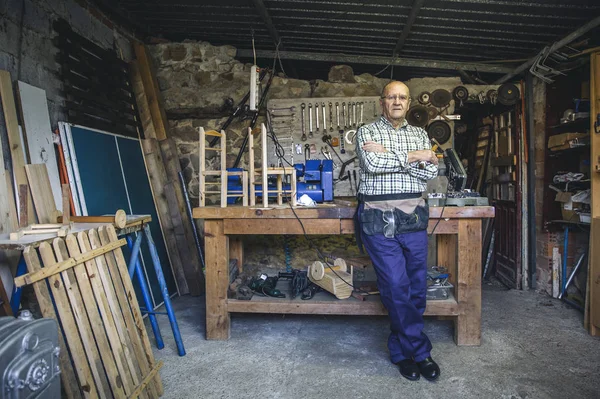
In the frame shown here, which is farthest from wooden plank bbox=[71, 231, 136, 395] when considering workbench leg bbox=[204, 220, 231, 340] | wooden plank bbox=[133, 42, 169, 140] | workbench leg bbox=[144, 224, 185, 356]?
wooden plank bbox=[133, 42, 169, 140]

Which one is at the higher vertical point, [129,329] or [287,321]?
[129,329]

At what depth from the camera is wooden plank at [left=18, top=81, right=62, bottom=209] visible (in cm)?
286

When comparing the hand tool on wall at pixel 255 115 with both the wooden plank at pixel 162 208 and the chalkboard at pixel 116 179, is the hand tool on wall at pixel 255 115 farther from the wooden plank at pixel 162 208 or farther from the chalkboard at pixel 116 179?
the chalkboard at pixel 116 179

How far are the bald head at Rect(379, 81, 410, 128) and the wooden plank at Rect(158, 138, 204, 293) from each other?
8.84ft

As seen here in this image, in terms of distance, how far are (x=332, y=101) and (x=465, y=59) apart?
5.64 feet

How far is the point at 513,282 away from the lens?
4754 mm

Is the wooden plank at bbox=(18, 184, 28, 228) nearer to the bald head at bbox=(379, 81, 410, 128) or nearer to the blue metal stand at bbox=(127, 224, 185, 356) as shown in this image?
the blue metal stand at bbox=(127, 224, 185, 356)

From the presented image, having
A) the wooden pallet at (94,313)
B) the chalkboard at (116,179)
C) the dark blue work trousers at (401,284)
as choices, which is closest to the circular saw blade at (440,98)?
the dark blue work trousers at (401,284)

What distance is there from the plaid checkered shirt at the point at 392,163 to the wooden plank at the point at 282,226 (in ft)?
1.41

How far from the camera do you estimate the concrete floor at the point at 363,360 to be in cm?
242

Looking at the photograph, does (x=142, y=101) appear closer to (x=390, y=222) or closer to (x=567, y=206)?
(x=390, y=222)

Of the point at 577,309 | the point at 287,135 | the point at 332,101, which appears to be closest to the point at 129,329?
the point at 287,135

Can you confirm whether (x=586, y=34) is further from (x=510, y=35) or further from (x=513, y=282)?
(x=513, y=282)

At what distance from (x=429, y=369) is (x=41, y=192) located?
2.83m
